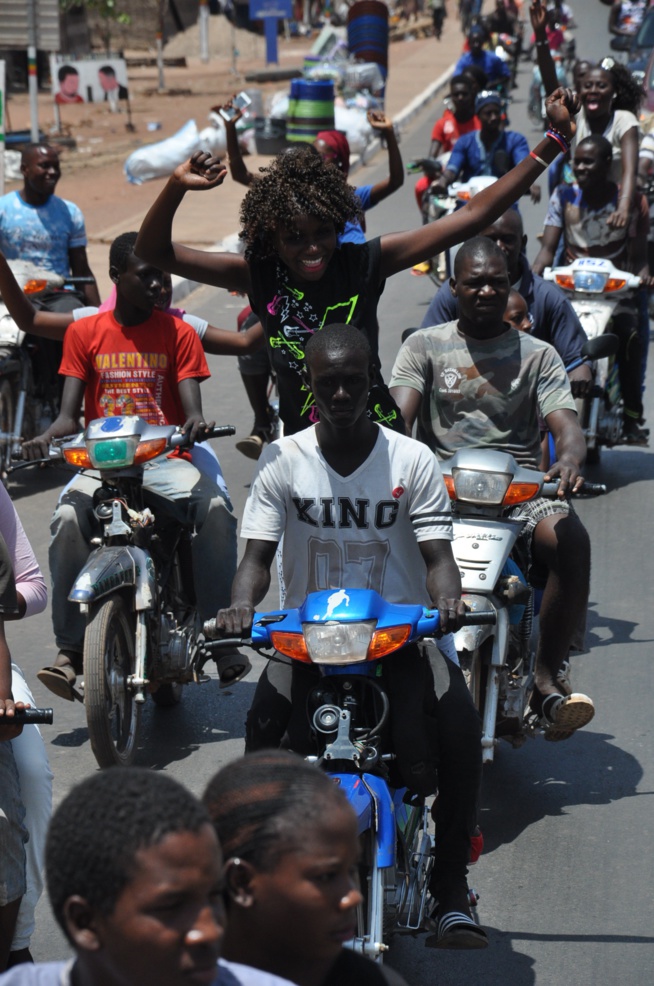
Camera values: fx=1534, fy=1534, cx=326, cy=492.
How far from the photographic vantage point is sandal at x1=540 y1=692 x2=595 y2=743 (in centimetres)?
507

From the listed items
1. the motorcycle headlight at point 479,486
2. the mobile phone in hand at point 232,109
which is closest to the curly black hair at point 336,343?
the motorcycle headlight at point 479,486

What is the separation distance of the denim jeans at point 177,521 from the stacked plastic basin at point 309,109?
586 inches

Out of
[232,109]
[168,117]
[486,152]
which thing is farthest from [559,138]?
[168,117]

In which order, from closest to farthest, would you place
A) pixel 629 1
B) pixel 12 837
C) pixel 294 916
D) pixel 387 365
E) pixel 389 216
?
1. pixel 294 916
2. pixel 12 837
3. pixel 387 365
4. pixel 389 216
5. pixel 629 1

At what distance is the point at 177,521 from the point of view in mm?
5828

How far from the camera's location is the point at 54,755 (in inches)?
224

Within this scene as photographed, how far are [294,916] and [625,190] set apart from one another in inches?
295

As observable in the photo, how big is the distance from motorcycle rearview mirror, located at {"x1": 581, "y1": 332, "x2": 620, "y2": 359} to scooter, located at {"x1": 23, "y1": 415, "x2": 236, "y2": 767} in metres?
1.58

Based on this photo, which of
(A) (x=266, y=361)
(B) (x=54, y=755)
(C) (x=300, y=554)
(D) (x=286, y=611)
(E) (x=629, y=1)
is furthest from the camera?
(E) (x=629, y=1)

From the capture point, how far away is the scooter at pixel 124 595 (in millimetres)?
5172

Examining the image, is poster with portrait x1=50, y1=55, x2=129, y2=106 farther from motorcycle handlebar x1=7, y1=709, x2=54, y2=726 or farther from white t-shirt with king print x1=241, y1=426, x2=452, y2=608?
motorcycle handlebar x1=7, y1=709, x2=54, y2=726

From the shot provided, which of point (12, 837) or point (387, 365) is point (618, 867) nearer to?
point (12, 837)

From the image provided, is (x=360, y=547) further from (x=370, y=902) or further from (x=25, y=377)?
(x=25, y=377)

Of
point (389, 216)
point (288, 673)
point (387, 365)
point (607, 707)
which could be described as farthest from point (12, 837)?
point (389, 216)
